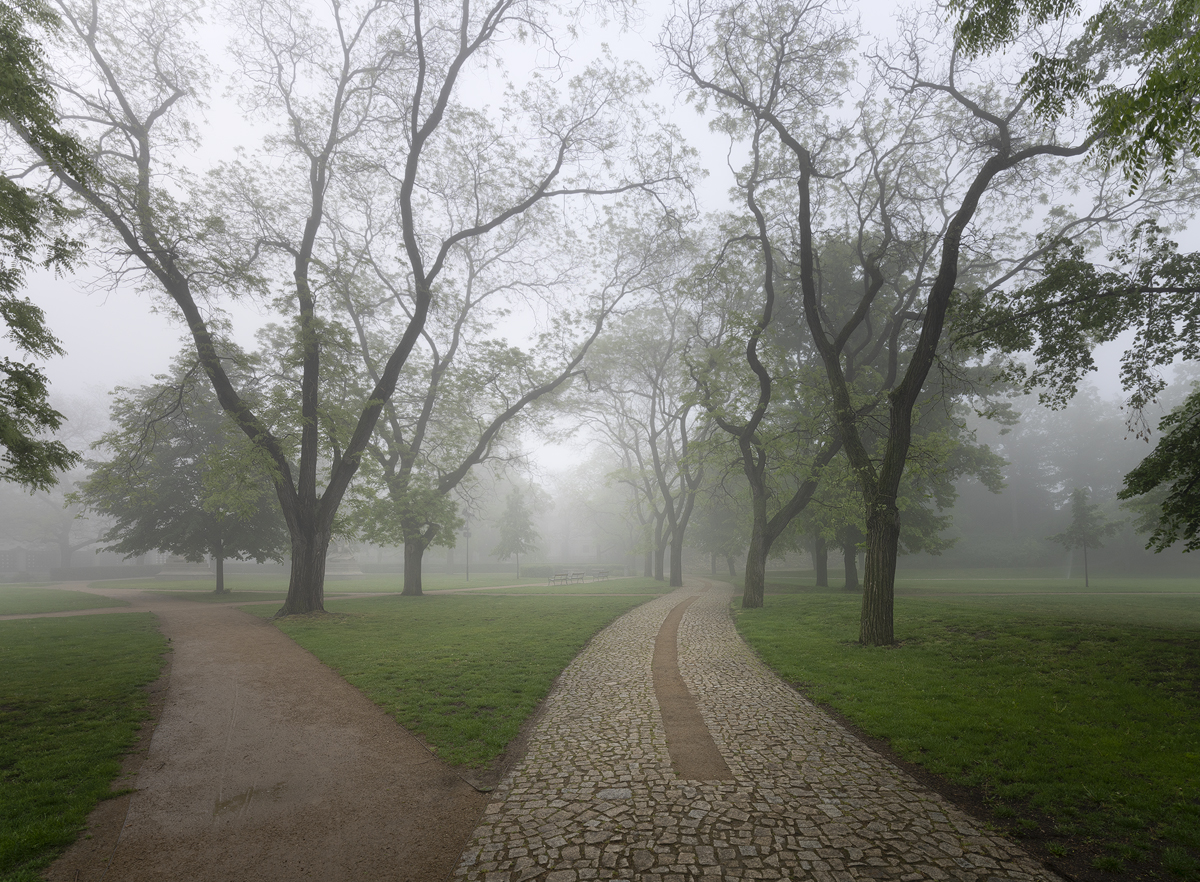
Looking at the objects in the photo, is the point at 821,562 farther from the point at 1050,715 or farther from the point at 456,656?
the point at 456,656

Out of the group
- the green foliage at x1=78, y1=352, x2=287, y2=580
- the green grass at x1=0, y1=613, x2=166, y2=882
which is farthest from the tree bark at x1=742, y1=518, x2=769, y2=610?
the green foliage at x1=78, y1=352, x2=287, y2=580

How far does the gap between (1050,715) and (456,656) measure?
28.7 feet

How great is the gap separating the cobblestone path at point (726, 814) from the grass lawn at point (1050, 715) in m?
0.58

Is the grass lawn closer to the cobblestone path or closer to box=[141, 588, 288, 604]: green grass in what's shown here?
the cobblestone path

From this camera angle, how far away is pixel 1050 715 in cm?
618

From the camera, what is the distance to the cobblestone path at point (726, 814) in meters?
3.65

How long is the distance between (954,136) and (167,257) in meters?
19.5

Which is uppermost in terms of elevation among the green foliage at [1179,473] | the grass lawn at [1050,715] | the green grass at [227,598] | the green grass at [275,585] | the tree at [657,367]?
the tree at [657,367]

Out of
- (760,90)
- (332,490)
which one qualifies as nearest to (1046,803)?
(760,90)

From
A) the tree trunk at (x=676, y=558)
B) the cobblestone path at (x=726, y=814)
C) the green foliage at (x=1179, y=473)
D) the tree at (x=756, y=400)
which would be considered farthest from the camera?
the tree trunk at (x=676, y=558)

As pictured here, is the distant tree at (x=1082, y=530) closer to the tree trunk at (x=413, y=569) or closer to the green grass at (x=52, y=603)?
the tree trunk at (x=413, y=569)

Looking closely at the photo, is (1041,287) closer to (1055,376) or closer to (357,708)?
(1055,376)

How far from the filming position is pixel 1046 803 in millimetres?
4418

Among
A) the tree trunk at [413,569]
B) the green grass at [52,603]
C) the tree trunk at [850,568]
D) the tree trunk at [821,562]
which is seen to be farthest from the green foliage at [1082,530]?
the green grass at [52,603]
